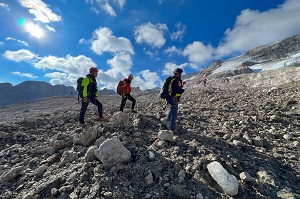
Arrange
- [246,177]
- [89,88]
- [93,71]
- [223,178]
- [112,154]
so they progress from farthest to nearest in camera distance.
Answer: [93,71] → [89,88] → [112,154] → [246,177] → [223,178]

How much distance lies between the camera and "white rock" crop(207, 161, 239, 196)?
4.04 m

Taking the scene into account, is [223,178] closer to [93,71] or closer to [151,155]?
[151,155]

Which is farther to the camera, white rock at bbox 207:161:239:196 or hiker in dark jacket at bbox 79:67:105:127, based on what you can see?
hiker in dark jacket at bbox 79:67:105:127

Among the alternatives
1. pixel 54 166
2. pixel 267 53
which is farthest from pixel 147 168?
pixel 267 53

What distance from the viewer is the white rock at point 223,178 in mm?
4039

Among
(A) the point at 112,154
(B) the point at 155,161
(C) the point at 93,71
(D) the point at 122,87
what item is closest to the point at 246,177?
(B) the point at 155,161

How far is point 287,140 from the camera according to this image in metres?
6.59

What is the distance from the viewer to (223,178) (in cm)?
422

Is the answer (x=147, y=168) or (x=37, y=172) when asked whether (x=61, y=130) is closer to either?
(x=37, y=172)

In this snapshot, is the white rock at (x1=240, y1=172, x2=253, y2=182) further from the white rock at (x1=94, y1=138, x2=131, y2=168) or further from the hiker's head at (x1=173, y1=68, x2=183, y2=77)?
the hiker's head at (x1=173, y1=68, x2=183, y2=77)

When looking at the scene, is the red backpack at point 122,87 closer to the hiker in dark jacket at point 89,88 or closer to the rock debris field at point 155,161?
the hiker in dark jacket at point 89,88

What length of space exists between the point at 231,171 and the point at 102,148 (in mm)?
3037

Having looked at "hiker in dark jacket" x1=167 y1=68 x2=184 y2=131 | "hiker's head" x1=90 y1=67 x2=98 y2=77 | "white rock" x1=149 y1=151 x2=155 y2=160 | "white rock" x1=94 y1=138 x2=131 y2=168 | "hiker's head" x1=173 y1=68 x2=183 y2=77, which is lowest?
"white rock" x1=149 y1=151 x2=155 y2=160

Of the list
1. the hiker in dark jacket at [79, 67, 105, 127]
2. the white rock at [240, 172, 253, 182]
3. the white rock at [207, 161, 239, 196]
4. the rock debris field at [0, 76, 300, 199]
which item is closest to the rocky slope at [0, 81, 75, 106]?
the hiker in dark jacket at [79, 67, 105, 127]
